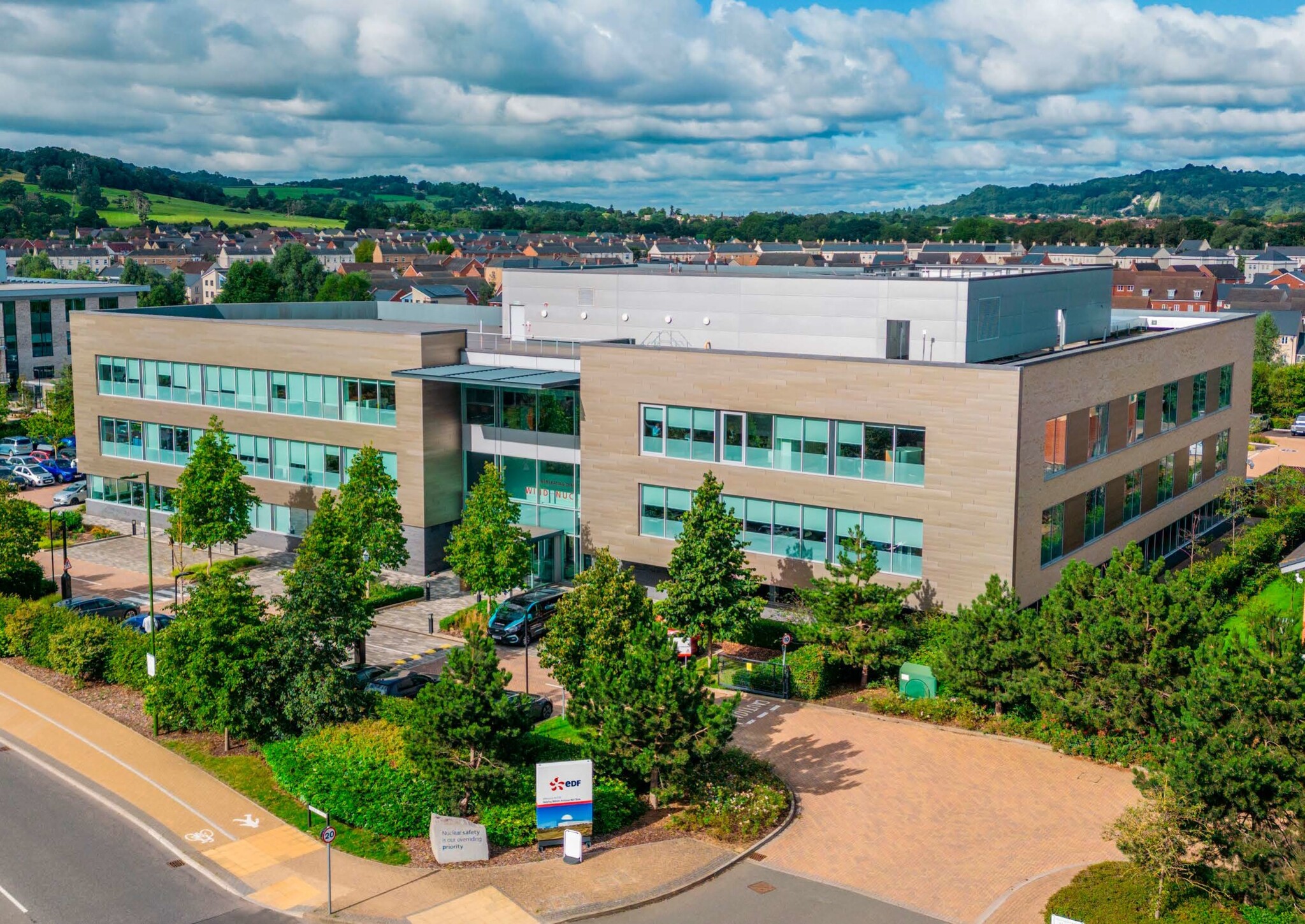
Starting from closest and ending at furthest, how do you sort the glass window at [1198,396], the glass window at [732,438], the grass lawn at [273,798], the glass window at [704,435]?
the grass lawn at [273,798] < the glass window at [732,438] < the glass window at [704,435] < the glass window at [1198,396]

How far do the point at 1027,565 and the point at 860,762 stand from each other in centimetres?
984

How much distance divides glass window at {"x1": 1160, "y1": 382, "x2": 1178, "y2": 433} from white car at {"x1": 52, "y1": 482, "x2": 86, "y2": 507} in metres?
48.4

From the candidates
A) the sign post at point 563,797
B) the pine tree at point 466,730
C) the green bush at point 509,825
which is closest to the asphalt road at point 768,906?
the sign post at point 563,797

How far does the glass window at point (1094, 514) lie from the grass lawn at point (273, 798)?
80.8ft

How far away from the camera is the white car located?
6041 centimetres

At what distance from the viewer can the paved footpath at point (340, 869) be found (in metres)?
23.5

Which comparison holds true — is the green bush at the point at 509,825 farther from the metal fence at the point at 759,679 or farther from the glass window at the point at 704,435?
the glass window at the point at 704,435

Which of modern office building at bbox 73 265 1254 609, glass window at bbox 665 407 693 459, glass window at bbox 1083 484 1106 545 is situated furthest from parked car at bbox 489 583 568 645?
glass window at bbox 1083 484 1106 545

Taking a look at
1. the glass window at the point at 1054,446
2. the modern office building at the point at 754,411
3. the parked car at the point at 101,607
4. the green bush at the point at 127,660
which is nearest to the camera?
the green bush at the point at 127,660

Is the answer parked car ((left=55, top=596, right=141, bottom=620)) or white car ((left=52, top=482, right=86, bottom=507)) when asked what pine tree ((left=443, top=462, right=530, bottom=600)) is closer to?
parked car ((left=55, top=596, right=141, bottom=620))

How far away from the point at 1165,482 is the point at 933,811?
2432cm

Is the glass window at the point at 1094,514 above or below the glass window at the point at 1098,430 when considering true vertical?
below

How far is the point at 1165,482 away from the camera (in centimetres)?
4688

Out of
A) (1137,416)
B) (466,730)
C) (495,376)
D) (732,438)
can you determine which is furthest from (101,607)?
(1137,416)
